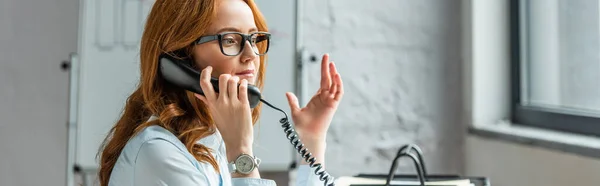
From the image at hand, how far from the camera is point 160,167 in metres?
0.93

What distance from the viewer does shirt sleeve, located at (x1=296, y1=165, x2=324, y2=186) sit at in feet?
4.12

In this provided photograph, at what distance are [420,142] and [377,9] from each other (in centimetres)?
46

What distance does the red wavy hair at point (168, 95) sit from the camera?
3.36 feet

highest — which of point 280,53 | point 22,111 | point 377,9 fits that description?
point 377,9

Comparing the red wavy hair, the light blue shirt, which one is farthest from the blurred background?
the light blue shirt

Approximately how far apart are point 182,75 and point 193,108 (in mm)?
90

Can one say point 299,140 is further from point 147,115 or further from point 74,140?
point 74,140

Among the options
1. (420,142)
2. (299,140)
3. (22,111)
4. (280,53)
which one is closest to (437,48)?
(420,142)

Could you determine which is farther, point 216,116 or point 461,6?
point 461,6

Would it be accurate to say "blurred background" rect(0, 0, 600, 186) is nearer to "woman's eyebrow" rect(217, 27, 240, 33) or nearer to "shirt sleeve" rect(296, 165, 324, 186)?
"shirt sleeve" rect(296, 165, 324, 186)

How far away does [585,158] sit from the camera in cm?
152

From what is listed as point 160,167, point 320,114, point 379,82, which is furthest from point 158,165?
point 379,82

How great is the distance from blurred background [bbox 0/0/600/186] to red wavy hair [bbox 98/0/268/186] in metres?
0.76

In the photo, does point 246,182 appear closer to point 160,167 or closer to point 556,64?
point 160,167
